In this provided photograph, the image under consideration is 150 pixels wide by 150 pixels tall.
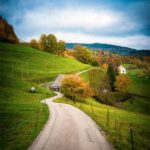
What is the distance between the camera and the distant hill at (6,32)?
10326 cm

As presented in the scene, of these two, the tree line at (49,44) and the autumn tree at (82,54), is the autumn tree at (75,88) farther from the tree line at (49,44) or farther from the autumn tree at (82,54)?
the autumn tree at (82,54)

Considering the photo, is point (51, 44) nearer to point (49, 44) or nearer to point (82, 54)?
point (49, 44)

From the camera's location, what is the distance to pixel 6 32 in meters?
111

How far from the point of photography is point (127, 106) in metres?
73.9

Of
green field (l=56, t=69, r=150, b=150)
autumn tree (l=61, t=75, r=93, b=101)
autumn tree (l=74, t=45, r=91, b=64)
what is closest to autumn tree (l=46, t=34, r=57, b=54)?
autumn tree (l=74, t=45, r=91, b=64)

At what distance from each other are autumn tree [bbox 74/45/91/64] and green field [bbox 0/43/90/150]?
2541 centimetres

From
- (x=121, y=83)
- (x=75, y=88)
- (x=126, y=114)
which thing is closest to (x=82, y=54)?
(x=121, y=83)

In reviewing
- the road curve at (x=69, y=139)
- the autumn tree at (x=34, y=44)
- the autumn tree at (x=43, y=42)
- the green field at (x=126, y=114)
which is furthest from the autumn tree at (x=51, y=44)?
the road curve at (x=69, y=139)

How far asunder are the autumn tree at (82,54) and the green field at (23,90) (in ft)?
83.4

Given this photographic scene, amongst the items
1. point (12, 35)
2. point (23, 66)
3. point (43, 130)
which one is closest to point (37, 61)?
point (23, 66)

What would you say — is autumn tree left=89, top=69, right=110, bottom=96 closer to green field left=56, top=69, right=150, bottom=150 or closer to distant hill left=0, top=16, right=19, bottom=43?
green field left=56, top=69, right=150, bottom=150

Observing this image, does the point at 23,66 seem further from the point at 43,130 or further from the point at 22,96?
the point at 43,130

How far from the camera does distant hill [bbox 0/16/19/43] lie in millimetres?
103262

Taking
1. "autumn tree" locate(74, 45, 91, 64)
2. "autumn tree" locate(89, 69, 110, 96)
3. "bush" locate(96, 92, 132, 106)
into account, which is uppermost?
"autumn tree" locate(74, 45, 91, 64)
